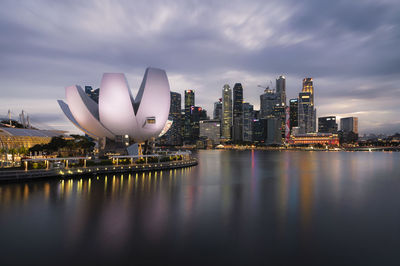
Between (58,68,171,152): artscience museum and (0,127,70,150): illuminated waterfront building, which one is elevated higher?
(58,68,171,152): artscience museum

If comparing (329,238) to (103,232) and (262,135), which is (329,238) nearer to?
(103,232)

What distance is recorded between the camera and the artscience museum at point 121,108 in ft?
88.6

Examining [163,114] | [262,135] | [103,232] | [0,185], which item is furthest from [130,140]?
[262,135]

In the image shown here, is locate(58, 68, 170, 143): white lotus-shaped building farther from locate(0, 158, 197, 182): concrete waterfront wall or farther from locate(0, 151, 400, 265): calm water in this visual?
locate(0, 151, 400, 265): calm water

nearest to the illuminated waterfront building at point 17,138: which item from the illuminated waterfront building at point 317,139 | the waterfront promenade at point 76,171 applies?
the waterfront promenade at point 76,171

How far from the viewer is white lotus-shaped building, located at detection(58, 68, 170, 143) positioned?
27000mm

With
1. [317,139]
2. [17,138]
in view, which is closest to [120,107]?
[17,138]

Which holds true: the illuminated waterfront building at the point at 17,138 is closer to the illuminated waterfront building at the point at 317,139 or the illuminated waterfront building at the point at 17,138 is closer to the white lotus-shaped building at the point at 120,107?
the white lotus-shaped building at the point at 120,107

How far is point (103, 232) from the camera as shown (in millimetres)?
9523

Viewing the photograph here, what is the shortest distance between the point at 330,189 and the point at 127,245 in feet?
Result: 54.9

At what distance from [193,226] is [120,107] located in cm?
1993

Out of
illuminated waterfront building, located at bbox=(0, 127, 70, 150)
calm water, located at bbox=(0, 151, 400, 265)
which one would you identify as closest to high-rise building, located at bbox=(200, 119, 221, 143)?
illuminated waterfront building, located at bbox=(0, 127, 70, 150)

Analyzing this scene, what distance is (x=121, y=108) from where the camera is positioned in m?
27.4

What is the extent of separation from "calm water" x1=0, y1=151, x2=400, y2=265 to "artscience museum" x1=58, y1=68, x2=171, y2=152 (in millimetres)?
11438
